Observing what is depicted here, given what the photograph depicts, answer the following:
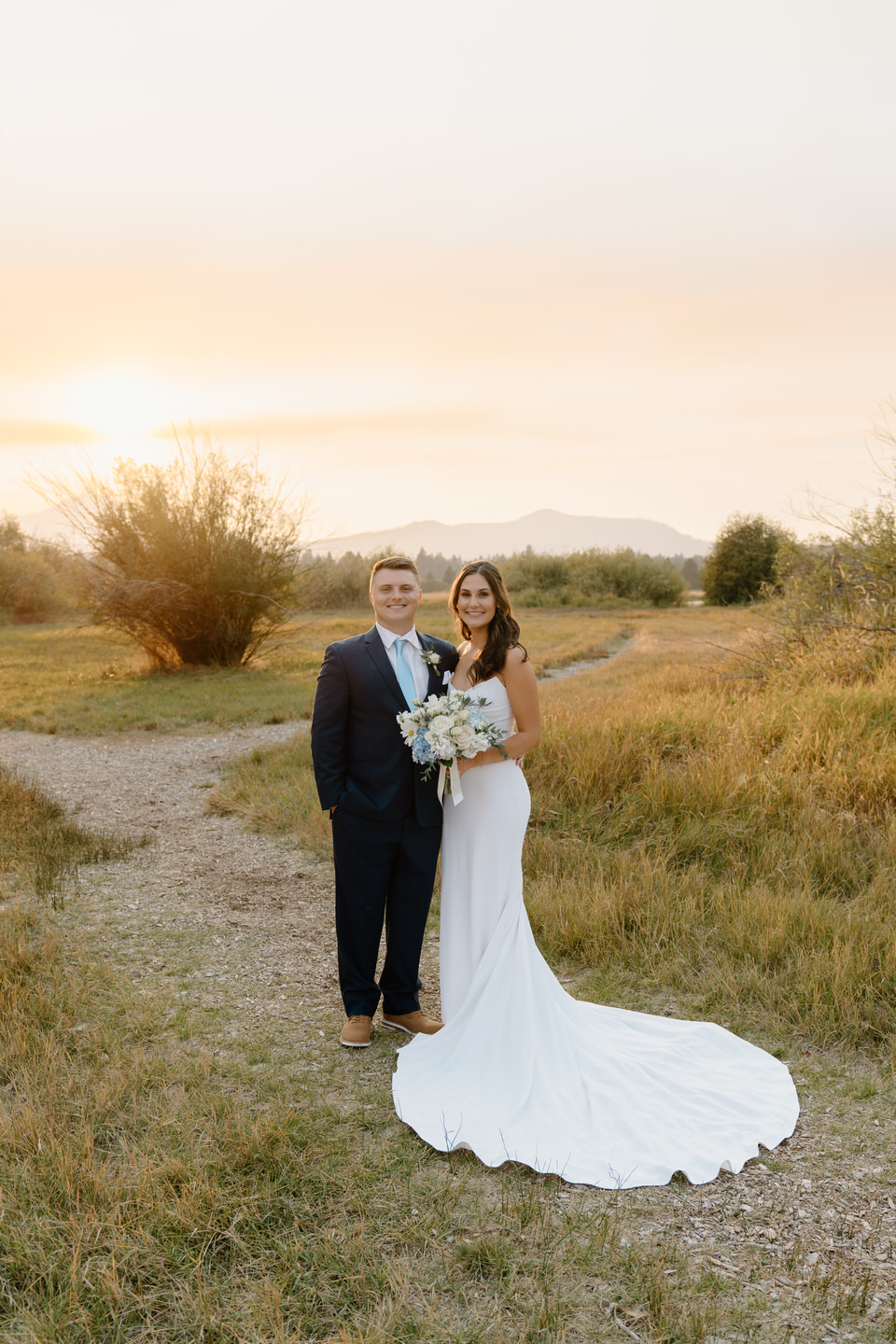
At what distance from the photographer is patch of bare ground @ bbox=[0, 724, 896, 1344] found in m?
2.54

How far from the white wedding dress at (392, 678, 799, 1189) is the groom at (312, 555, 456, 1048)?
0.74ft

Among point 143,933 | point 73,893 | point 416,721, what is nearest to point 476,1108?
point 416,721

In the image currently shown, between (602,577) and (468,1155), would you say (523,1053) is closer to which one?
(468,1155)

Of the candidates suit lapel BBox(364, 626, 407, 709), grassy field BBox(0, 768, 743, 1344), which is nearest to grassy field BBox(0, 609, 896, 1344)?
grassy field BBox(0, 768, 743, 1344)

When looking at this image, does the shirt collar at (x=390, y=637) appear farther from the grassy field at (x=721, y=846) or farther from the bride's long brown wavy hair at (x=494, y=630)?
the grassy field at (x=721, y=846)

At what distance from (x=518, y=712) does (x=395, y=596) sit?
778 mm

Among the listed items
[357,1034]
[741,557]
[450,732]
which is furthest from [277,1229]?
[741,557]

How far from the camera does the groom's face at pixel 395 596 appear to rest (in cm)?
393

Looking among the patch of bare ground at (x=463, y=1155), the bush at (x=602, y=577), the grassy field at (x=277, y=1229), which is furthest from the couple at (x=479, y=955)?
the bush at (x=602, y=577)

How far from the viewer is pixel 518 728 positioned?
158 inches

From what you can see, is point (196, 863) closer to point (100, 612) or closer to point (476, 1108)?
point (476, 1108)

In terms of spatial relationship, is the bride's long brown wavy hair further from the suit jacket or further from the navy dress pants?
the navy dress pants

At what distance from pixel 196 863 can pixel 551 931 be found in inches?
131

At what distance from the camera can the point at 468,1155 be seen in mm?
3256
